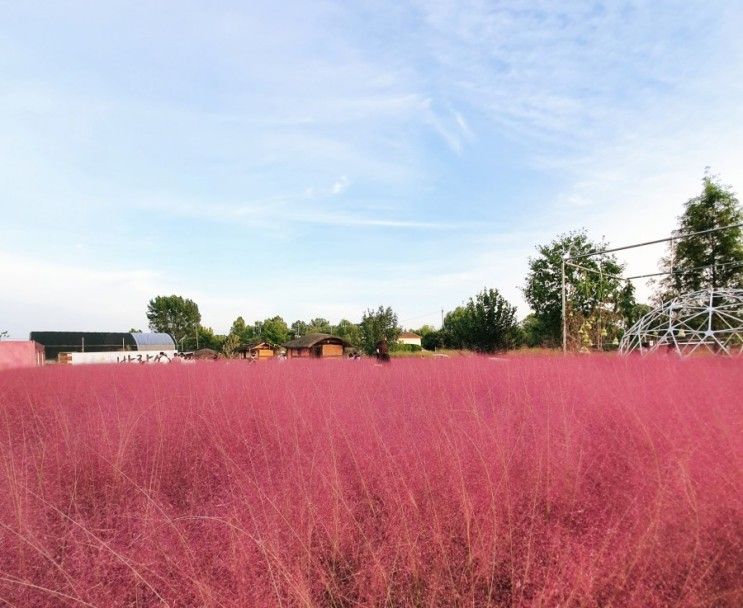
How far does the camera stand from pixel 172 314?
82.8 meters

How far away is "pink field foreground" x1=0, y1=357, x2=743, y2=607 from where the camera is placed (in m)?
1.79

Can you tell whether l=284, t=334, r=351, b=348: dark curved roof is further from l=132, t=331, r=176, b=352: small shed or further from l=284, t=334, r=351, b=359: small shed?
l=132, t=331, r=176, b=352: small shed

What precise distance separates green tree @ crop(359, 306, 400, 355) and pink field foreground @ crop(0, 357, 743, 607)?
2277 centimetres

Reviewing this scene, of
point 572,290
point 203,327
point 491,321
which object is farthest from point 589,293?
point 203,327

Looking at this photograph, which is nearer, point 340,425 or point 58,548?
point 58,548

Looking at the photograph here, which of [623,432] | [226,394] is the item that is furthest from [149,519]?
[226,394]

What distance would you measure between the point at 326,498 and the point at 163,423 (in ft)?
7.81

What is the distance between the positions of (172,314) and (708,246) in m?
79.6

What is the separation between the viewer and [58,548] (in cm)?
214

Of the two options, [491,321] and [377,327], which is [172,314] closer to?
[377,327]

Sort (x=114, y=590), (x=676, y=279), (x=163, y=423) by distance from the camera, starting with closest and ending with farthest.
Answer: (x=114, y=590) < (x=163, y=423) < (x=676, y=279)

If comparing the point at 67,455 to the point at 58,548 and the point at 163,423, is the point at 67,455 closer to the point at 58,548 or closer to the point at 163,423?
the point at 163,423

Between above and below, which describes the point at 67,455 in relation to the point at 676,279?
below

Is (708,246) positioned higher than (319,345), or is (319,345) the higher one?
(708,246)
